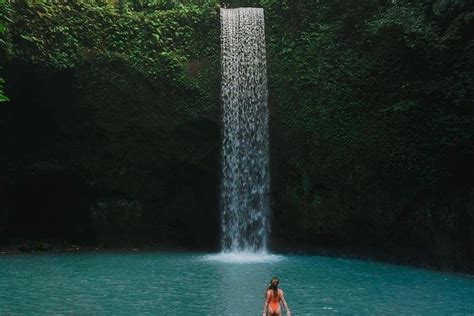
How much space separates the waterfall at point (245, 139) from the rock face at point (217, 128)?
0.40 metres

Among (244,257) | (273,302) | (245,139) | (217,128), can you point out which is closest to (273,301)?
(273,302)

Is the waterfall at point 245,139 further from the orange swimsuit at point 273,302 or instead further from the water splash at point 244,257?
the orange swimsuit at point 273,302

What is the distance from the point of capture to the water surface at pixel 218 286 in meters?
10.1

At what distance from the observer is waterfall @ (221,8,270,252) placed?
19109 mm

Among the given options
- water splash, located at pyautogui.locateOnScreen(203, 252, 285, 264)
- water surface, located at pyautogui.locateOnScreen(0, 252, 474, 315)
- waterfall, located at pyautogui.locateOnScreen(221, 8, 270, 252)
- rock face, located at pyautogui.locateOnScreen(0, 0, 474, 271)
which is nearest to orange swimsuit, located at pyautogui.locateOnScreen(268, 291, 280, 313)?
water surface, located at pyautogui.locateOnScreen(0, 252, 474, 315)

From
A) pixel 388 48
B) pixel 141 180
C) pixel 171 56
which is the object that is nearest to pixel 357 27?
pixel 388 48

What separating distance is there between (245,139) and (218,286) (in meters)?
8.23

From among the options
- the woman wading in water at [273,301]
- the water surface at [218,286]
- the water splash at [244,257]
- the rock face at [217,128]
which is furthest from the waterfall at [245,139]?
the woman wading in water at [273,301]

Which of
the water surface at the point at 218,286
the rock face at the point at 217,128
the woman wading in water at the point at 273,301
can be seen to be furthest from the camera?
the rock face at the point at 217,128

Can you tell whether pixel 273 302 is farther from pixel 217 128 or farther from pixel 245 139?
pixel 217 128

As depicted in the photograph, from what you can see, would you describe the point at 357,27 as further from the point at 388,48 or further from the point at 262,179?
the point at 262,179

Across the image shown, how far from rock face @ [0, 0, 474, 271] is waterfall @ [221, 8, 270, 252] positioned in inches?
15.9

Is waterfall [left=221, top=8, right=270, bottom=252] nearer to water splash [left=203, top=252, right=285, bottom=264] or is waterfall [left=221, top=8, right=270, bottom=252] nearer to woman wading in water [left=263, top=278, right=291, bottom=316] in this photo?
water splash [left=203, top=252, right=285, bottom=264]

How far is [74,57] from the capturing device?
1903cm
